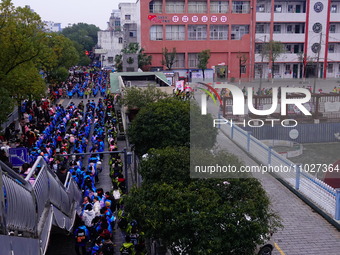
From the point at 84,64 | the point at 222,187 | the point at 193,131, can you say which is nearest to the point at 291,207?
the point at 193,131

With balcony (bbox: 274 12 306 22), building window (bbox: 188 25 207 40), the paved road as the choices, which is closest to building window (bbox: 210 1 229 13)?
building window (bbox: 188 25 207 40)

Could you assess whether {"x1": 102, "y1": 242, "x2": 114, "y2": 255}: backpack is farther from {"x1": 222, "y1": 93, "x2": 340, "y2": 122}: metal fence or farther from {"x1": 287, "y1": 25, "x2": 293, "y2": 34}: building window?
{"x1": 287, "y1": 25, "x2": 293, "y2": 34}: building window

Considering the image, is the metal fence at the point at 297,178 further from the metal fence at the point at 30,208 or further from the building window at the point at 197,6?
the building window at the point at 197,6

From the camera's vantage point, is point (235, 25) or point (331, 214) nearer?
point (331, 214)

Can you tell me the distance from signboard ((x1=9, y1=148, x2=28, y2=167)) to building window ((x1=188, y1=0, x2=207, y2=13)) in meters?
40.3

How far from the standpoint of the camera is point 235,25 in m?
51.1

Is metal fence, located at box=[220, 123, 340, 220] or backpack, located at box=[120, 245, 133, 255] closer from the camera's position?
backpack, located at box=[120, 245, 133, 255]

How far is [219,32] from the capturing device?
168ft

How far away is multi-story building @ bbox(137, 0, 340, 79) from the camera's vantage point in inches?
1969

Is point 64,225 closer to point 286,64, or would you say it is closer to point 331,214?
point 331,214

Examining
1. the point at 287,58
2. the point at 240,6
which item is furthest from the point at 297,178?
the point at 240,6

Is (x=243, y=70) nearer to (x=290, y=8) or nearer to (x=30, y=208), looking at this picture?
(x=290, y=8)

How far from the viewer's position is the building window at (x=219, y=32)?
51000 mm

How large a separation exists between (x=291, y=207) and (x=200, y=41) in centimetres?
4110
